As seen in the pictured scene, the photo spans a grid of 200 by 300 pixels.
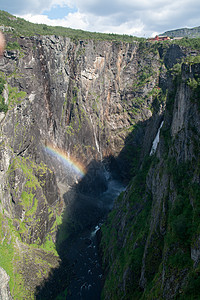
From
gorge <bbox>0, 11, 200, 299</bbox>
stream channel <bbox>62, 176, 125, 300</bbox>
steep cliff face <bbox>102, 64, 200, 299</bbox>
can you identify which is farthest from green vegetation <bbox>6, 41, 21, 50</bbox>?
stream channel <bbox>62, 176, 125, 300</bbox>

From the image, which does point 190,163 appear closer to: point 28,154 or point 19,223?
point 19,223

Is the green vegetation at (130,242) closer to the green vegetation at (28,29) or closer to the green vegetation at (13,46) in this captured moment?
the green vegetation at (13,46)

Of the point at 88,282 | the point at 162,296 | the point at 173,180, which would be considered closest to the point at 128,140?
the point at 88,282

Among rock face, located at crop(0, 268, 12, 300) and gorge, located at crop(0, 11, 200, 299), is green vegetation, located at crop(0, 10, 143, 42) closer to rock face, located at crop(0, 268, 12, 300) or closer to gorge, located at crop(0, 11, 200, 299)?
gorge, located at crop(0, 11, 200, 299)

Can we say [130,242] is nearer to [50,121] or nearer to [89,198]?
[89,198]

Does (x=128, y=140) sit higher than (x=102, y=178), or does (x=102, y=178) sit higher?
(x=128, y=140)

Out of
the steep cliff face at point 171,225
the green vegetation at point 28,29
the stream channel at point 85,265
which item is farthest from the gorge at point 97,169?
the green vegetation at point 28,29
